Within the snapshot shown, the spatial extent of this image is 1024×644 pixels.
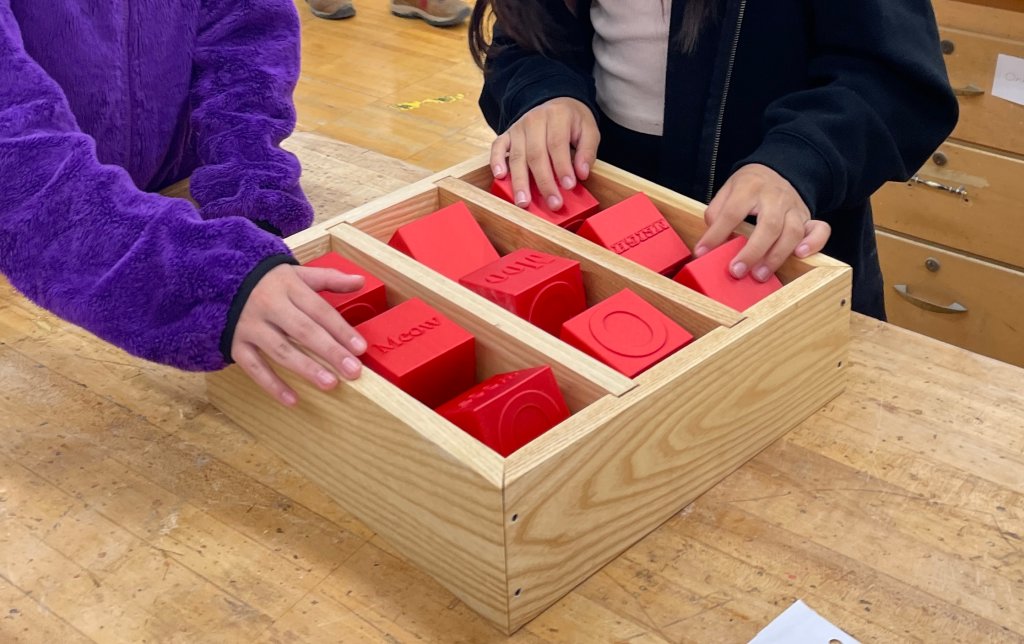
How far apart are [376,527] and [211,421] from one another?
0.63 feet

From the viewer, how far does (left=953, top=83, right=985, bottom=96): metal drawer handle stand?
1697mm

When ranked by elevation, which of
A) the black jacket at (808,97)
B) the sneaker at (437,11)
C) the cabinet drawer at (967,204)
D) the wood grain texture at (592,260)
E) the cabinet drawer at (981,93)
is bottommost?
the sneaker at (437,11)

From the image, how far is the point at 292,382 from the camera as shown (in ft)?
2.30

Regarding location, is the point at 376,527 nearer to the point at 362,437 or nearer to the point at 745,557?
the point at 362,437

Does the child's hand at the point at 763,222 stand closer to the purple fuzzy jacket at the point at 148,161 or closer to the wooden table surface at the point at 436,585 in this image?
the wooden table surface at the point at 436,585

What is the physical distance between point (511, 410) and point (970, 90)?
1417 millimetres

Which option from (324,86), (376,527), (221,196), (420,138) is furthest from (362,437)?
(324,86)

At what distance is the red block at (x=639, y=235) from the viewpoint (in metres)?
0.80

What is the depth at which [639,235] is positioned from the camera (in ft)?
2.68

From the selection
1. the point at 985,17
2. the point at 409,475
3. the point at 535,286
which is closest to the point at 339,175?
the point at 535,286

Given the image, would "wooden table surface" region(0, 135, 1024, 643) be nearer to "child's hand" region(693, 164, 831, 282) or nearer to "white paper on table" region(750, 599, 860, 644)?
"white paper on table" region(750, 599, 860, 644)

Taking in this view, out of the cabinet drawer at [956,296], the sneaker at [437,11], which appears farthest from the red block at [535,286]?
the sneaker at [437,11]

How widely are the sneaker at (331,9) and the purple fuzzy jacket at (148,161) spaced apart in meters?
2.13

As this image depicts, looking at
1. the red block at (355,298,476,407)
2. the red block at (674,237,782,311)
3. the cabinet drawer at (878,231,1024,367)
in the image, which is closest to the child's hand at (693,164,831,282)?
the red block at (674,237,782,311)
